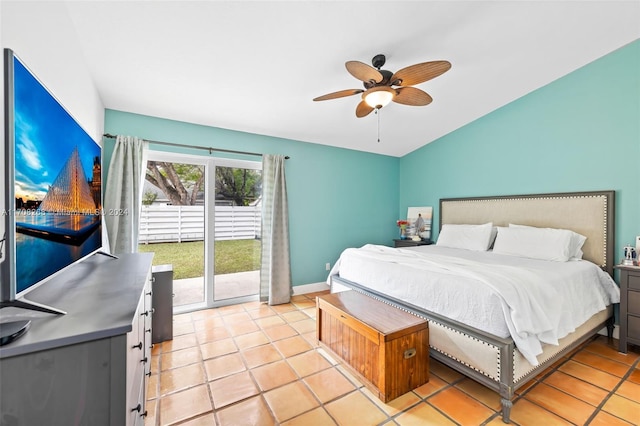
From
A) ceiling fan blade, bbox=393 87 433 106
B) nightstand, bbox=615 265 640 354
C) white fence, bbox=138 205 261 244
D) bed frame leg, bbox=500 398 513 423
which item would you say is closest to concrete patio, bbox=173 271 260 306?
white fence, bbox=138 205 261 244

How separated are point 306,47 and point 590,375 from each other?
3.45m

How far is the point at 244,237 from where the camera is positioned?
12.5ft

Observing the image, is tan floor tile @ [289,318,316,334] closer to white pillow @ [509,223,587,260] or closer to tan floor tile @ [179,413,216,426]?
tan floor tile @ [179,413,216,426]

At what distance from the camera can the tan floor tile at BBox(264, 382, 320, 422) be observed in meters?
1.77

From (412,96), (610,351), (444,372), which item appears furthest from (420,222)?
(444,372)

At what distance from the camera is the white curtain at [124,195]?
2.78 meters

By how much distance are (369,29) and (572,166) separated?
2746 millimetres

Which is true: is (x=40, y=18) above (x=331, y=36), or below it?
below

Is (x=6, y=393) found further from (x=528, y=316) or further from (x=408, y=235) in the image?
(x=408, y=235)

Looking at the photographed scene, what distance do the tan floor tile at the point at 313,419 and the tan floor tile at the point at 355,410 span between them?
0.15 feet

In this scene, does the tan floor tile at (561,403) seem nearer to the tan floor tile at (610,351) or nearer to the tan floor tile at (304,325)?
the tan floor tile at (610,351)

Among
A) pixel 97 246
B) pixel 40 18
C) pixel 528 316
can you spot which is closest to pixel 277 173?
pixel 97 246

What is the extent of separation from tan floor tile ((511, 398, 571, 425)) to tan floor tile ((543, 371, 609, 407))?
14.1 inches

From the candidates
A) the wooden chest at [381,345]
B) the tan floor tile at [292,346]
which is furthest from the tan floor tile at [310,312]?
the wooden chest at [381,345]
